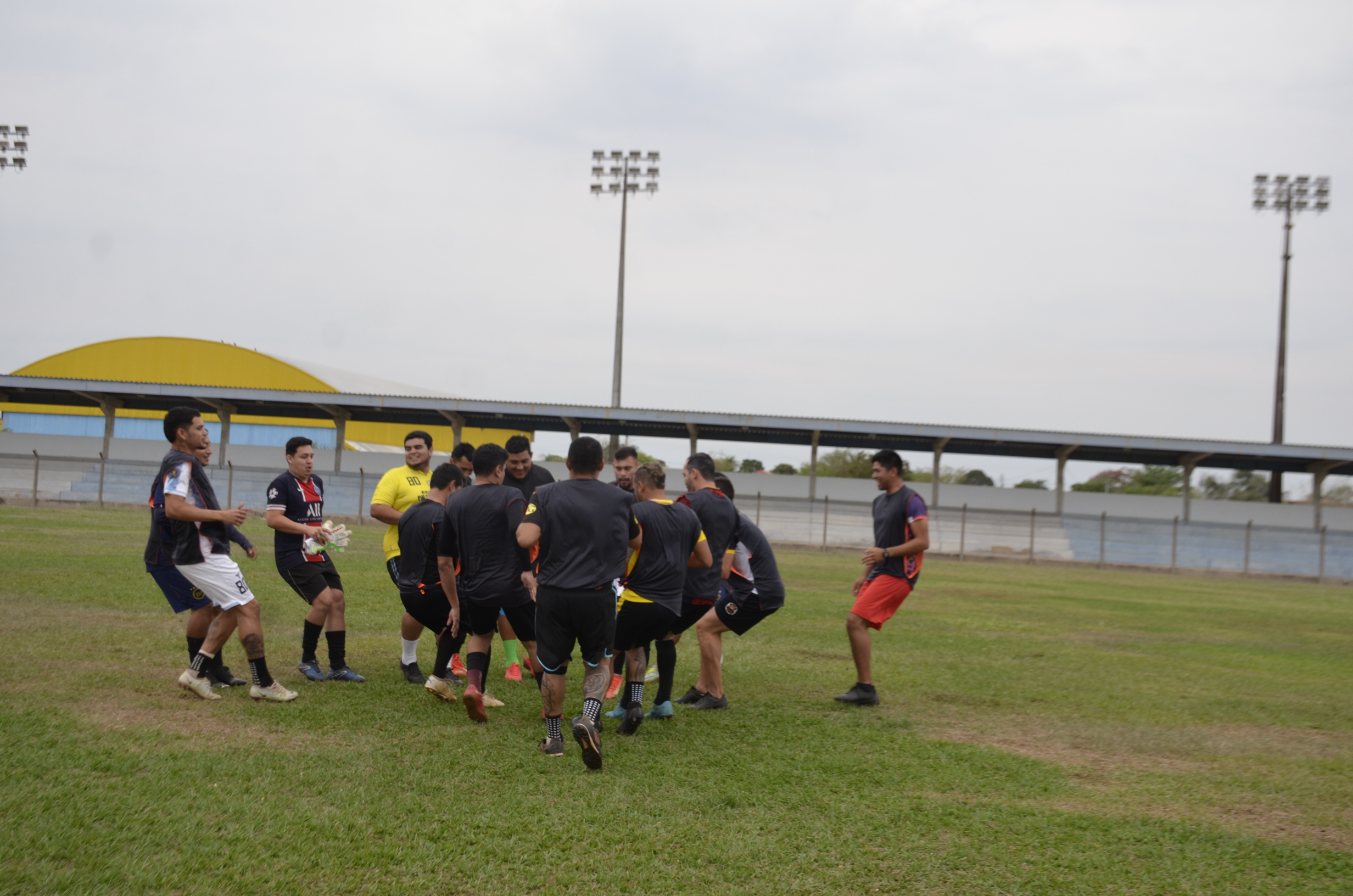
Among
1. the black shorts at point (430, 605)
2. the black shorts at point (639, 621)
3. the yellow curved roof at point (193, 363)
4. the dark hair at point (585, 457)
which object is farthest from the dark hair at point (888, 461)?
the yellow curved roof at point (193, 363)

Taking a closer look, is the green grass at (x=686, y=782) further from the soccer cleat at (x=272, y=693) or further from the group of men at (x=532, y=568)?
the group of men at (x=532, y=568)

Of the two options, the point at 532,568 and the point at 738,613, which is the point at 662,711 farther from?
the point at 532,568

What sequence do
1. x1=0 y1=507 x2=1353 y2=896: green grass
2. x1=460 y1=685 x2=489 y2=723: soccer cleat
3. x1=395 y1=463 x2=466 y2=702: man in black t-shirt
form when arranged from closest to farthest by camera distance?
x1=0 y1=507 x2=1353 y2=896: green grass → x1=460 y1=685 x2=489 y2=723: soccer cleat → x1=395 y1=463 x2=466 y2=702: man in black t-shirt

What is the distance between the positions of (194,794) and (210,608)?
7.77 ft

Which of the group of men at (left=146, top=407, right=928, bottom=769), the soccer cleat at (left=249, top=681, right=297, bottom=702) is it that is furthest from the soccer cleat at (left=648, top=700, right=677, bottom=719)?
the soccer cleat at (left=249, top=681, right=297, bottom=702)

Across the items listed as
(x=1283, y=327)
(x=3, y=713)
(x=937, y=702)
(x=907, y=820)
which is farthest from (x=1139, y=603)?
(x=1283, y=327)

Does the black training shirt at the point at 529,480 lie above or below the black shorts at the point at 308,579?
above

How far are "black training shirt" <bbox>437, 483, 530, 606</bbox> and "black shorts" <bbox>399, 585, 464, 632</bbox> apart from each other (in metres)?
0.76

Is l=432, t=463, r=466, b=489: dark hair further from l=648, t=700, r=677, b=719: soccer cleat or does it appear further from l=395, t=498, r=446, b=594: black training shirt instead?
l=648, t=700, r=677, b=719: soccer cleat

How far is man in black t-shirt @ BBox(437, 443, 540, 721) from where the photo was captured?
6.36 meters

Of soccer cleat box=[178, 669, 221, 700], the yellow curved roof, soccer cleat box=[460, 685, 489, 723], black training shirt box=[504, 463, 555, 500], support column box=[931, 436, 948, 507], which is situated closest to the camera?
soccer cleat box=[460, 685, 489, 723]

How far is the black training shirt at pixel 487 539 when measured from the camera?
6.36m

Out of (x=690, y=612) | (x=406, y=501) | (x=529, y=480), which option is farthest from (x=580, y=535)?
(x=406, y=501)

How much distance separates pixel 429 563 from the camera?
7117mm
